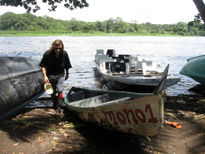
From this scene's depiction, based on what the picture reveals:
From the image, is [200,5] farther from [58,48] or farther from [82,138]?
[82,138]

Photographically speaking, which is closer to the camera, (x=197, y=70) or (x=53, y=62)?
(x=53, y=62)

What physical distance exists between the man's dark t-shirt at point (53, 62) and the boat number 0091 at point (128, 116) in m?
1.96

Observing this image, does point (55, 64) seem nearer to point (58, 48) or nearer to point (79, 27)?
point (58, 48)

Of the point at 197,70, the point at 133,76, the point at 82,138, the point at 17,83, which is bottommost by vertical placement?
the point at 82,138

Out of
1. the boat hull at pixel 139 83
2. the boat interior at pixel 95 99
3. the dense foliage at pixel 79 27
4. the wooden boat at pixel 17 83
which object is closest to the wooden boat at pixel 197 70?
the boat hull at pixel 139 83

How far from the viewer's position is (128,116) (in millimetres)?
4172

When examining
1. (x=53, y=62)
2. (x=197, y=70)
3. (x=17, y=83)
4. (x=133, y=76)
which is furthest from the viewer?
(x=197, y=70)

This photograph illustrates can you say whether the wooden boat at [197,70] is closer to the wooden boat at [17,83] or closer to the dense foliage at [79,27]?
the wooden boat at [17,83]

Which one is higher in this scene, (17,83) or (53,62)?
(53,62)

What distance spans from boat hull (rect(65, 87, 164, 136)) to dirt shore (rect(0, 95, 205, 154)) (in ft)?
1.44

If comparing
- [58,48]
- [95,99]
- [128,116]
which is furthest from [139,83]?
[128,116]

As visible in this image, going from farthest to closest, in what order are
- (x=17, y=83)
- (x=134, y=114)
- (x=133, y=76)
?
(x=133, y=76)
(x=17, y=83)
(x=134, y=114)

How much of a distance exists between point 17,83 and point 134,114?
405 cm

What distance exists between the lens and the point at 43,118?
6020mm
